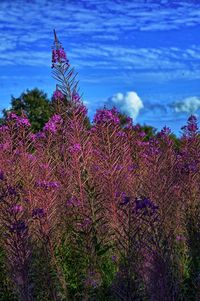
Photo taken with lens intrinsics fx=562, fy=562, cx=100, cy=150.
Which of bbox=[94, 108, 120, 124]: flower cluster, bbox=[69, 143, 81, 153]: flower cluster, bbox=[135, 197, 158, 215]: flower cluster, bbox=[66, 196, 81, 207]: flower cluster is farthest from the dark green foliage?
bbox=[135, 197, 158, 215]: flower cluster

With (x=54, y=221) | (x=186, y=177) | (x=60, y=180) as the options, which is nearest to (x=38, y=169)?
(x=60, y=180)

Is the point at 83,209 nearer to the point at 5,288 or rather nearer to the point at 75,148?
the point at 75,148

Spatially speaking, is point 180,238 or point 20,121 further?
point 180,238

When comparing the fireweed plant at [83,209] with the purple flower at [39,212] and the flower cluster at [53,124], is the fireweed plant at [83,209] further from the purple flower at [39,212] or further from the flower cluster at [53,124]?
the flower cluster at [53,124]

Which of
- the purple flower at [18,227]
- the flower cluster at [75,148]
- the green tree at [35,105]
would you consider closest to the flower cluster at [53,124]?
the flower cluster at [75,148]

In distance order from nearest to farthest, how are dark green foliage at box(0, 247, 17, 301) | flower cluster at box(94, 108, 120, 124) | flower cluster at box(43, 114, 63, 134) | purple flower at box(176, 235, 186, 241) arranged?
dark green foliage at box(0, 247, 17, 301)
flower cluster at box(94, 108, 120, 124)
purple flower at box(176, 235, 186, 241)
flower cluster at box(43, 114, 63, 134)

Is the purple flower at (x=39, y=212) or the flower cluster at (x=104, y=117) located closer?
the purple flower at (x=39, y=212)

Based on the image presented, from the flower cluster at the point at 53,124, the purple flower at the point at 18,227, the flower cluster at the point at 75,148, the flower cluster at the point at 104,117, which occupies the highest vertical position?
the flower cluster at the point at 53,124

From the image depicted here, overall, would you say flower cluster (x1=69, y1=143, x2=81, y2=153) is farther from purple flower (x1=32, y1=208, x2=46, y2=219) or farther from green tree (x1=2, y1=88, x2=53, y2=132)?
green tree (x1=2, y1=88, x2=53, y2=132)

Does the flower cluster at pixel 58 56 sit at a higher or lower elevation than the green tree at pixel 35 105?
lower

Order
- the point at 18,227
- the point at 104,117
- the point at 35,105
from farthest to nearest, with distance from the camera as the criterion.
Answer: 1. the point at 35,105
2. the point at 104,117
3. the point at 18,227

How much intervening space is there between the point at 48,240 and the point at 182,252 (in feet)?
8.36

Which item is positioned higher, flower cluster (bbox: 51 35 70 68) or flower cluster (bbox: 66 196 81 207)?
flower cluster (bbox: 51 35 70 68)

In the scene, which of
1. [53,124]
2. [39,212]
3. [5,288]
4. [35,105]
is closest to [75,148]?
[39,212]
